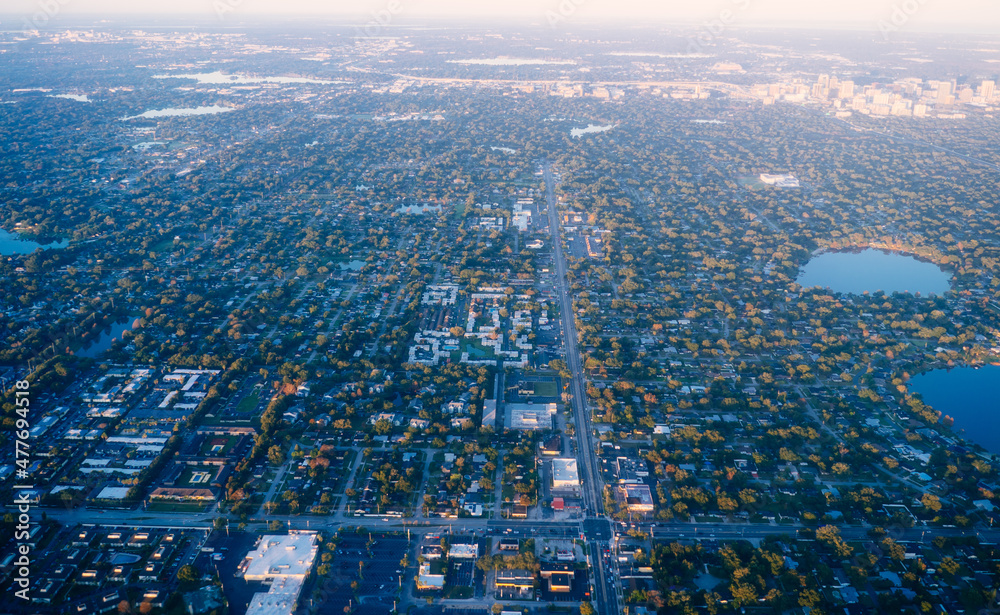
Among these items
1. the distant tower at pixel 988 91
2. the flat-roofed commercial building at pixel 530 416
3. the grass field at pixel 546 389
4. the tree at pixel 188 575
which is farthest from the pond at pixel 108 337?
the distant tower at pixel 988 91

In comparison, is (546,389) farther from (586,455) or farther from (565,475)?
(565,475)

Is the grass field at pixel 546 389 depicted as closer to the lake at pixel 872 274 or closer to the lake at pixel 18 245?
the lake at pixel 872 274

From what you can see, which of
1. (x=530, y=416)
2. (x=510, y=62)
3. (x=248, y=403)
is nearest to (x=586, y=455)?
(x=530, y=416)

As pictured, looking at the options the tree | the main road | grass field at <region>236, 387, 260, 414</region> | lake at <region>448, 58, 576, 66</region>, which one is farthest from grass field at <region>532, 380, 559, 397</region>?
lake at <region>448, 58, 576, 66</region>

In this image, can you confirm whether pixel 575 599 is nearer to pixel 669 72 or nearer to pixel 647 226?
pixel 647 226

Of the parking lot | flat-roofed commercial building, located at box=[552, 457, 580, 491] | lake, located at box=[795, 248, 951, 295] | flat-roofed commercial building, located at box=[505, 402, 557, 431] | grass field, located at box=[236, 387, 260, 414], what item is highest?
lake, located at box=[795, 248, 951, 295]

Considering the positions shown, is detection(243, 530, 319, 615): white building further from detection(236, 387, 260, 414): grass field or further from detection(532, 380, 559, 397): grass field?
detection(532, 380, 559, 397): grass field

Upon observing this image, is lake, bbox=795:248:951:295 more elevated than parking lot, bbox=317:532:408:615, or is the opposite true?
lake, bbox=795:248:951:295
